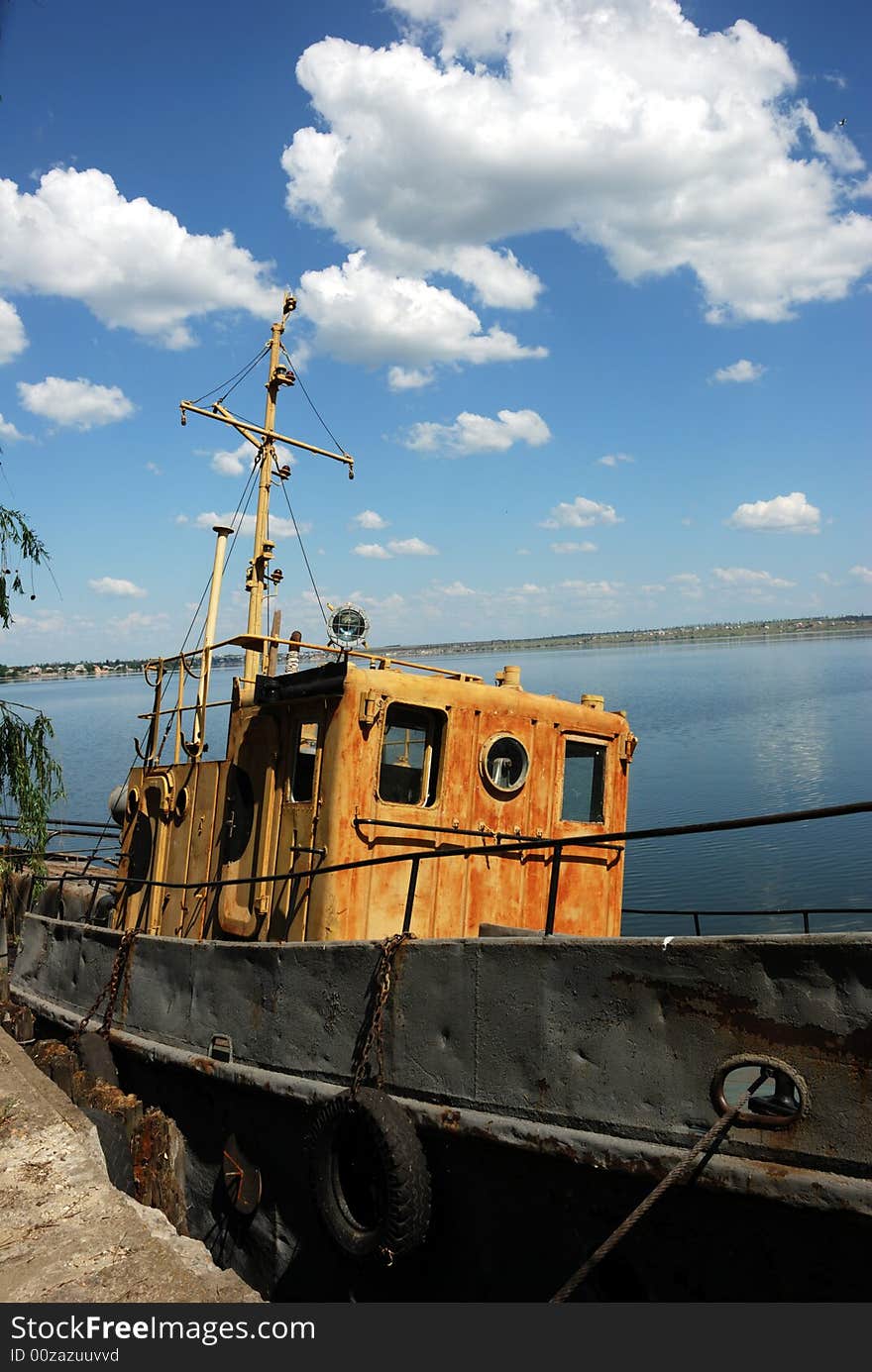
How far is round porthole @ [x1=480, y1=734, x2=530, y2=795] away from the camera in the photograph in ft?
24.3

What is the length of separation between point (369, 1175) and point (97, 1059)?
3791 mm

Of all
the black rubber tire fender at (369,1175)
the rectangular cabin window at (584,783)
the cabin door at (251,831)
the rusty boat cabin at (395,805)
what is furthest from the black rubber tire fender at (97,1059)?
the rectangular cabin window at (584,783)

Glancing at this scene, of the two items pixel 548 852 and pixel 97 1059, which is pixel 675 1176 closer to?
pixel 548 852

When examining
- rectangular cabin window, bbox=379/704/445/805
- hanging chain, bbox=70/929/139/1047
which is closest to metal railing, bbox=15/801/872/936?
rectangular cabin window, bbox=379/704/445/805

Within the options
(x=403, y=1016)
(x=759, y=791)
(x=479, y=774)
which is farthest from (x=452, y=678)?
(x=759, y=791)

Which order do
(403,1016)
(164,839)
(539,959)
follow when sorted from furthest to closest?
(164,839) → (403,1016) → (539,959)

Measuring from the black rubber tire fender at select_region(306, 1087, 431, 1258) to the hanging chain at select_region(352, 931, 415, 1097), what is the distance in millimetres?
170

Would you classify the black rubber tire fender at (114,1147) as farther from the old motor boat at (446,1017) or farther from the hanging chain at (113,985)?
the hanging chain at (113,985)

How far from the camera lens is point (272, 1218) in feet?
21.7

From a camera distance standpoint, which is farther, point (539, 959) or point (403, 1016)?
point (403, 1016)

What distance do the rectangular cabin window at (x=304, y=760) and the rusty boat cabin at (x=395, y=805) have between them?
0.01 meters

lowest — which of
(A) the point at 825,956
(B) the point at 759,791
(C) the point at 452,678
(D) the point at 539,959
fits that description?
(B) the point at 759,791

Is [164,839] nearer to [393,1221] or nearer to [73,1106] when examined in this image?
[73,1106]
